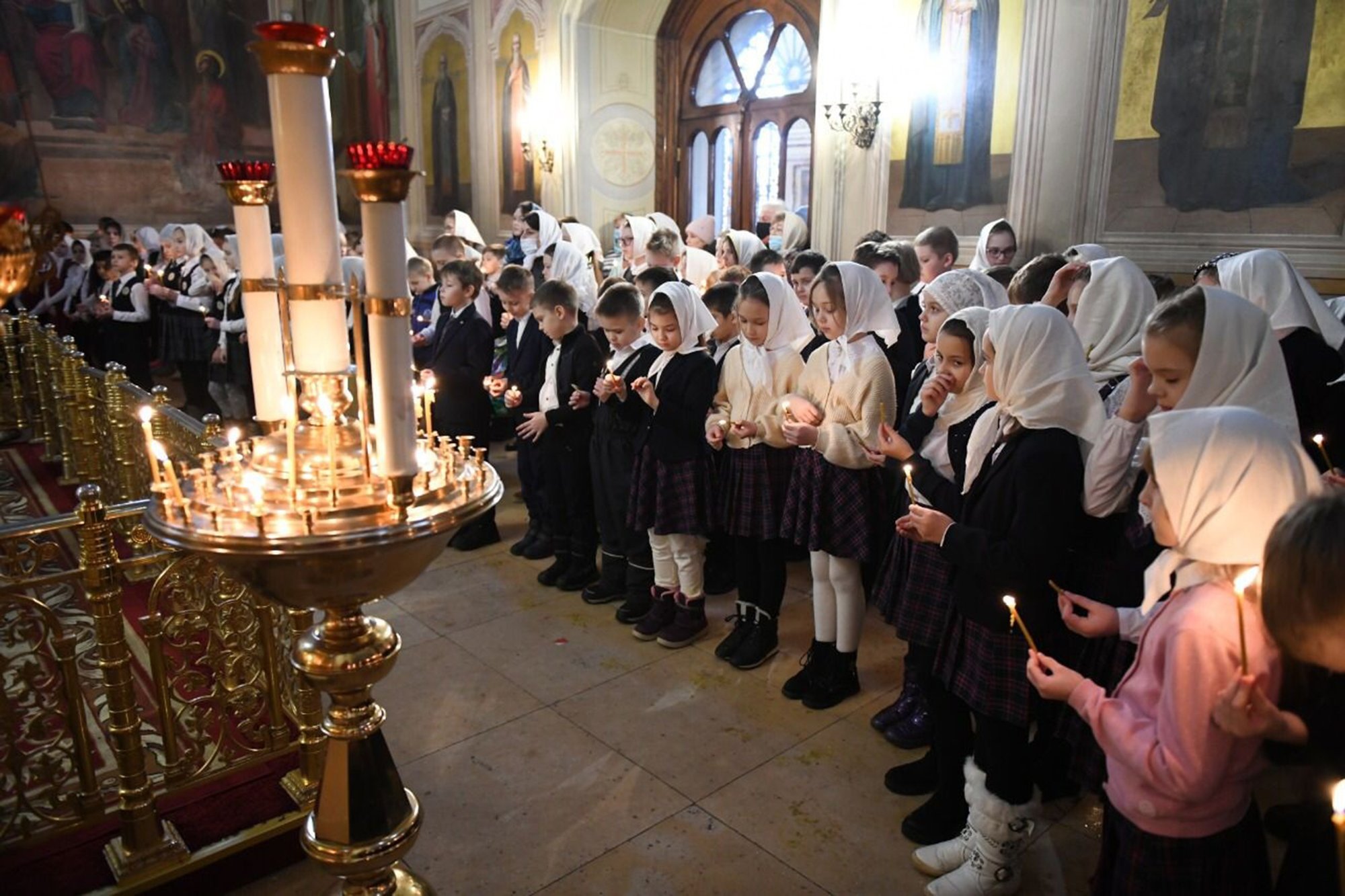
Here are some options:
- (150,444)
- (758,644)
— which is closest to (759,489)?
(758,644)

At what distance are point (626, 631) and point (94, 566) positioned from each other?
232cm

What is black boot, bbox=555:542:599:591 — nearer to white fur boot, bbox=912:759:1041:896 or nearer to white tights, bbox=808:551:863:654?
white tights, bbox=808:551:863:654

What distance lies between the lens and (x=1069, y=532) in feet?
7.17

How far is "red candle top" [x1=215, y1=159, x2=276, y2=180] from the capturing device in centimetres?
167

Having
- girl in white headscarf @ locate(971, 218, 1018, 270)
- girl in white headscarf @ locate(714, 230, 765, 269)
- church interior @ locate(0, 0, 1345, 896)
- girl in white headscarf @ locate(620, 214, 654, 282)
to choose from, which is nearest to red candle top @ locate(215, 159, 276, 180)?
church interior @ locate(0, 0, 1345, 896)

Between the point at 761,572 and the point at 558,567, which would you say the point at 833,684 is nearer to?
the point at 761,572

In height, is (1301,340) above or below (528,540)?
above

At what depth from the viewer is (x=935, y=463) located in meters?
2.74

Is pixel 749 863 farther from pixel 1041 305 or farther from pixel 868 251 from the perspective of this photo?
pixel 868 251

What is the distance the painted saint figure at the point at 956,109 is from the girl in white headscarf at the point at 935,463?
4.74 metres

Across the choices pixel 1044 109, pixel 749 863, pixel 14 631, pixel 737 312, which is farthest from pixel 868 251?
pixel 14 631

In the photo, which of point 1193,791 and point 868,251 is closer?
point 1193,791

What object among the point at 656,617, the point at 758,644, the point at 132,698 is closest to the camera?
the point at 132,698

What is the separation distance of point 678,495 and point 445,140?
11.3 meters
